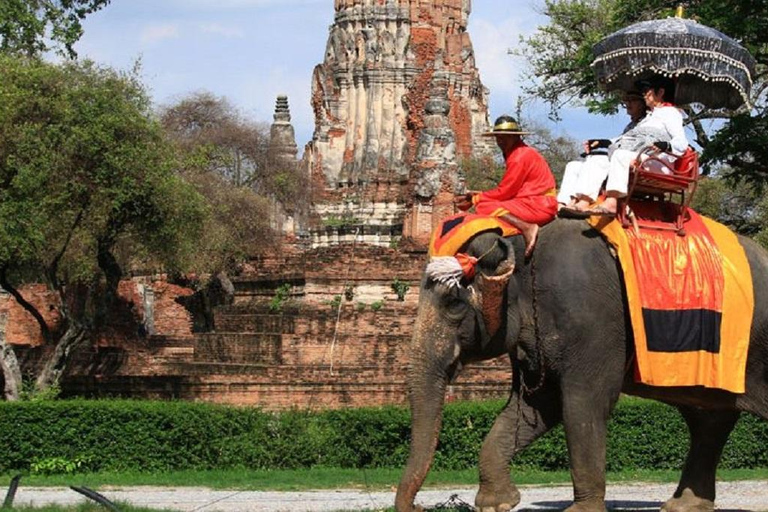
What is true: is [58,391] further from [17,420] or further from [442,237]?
[442,237]

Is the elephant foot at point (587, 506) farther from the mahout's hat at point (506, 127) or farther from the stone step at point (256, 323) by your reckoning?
the stone step at point (256, 323)

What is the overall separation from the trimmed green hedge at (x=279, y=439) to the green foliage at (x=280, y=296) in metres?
15.3

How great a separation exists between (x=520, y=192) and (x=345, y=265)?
25.8 meters

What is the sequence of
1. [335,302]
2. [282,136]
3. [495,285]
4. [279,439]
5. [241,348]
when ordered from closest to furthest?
[495,285] < [279,439] < [241,348] < [335,302] < [282,136]

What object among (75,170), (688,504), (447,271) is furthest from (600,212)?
(75,170)

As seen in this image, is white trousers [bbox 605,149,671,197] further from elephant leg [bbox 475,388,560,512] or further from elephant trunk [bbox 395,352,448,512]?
elephant trunk [bbox 395,352,448,512]

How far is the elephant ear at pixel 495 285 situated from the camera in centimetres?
941

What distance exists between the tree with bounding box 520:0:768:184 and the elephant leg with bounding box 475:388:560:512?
12205 mm

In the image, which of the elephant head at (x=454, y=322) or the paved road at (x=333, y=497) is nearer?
the elephant head at (x=454, y=322)

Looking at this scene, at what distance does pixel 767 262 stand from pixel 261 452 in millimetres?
10591

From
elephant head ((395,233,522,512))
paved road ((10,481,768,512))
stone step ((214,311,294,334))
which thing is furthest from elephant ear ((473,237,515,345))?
stone step ((214,311,294,334))

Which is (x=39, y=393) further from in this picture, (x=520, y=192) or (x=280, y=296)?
(x=520, y=192)

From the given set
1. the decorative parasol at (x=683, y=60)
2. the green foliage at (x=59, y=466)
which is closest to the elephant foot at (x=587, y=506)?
the decorative parasol at (x=683, y=60)

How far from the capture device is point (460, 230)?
9.60 m
